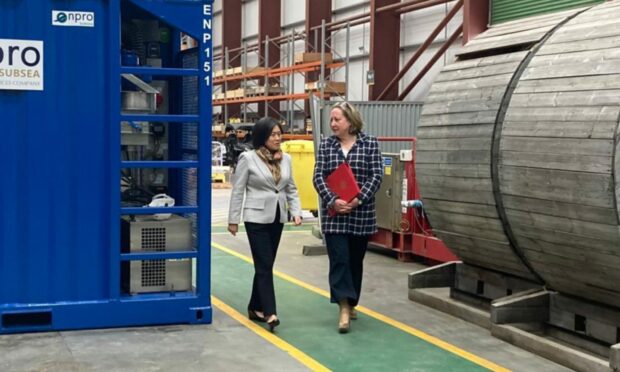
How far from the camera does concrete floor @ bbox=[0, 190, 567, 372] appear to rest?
4.99 metres

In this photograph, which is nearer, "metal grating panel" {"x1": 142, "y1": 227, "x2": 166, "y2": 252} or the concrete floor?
the concrete floor

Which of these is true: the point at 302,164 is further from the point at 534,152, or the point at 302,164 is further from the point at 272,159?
the point at 534,152

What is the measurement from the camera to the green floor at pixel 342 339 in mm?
5141

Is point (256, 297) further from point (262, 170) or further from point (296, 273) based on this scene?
point (296, 273)

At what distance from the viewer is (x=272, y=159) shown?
6.07m

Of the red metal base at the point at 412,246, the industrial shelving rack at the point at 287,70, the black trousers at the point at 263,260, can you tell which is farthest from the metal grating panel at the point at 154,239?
the industrial shelving rack at the point at 287,70

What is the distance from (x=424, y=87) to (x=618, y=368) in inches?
559

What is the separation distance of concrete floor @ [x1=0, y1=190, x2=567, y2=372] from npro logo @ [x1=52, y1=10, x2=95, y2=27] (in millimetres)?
2237

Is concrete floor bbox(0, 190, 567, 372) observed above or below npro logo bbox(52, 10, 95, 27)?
below

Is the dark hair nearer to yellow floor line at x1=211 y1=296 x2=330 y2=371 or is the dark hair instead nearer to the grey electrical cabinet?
yellow floor line at x1=211 y1=296 x2=330 y2=371

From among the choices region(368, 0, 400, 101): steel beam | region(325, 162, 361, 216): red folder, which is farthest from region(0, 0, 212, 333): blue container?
region(368, 0, 400, 101): steel beam

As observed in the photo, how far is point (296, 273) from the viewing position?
335 inches

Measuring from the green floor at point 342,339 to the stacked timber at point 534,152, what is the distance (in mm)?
915

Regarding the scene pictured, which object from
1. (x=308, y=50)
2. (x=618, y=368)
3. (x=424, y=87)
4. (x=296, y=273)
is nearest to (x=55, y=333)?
(x=296, y=273)
